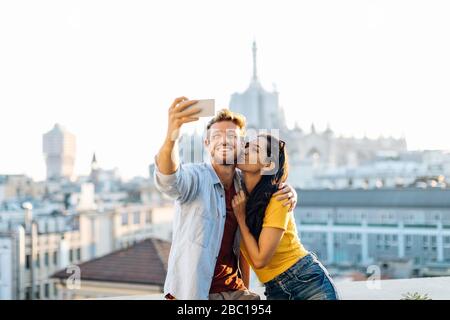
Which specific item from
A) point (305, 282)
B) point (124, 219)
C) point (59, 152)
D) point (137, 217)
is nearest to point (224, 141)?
point (305, 282)

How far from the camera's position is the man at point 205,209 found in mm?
834

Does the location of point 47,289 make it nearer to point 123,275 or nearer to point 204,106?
point 123,275

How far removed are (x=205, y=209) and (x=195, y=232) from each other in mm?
36

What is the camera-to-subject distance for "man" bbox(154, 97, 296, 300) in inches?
32.8

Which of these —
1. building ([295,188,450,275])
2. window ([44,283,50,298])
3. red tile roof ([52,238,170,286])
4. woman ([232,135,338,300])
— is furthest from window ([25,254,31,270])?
woman ([232,135,338,300])

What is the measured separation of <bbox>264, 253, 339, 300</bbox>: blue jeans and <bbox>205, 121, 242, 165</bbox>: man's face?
199 mm

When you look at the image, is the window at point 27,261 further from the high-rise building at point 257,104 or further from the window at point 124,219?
the high-rise building at point 257,104

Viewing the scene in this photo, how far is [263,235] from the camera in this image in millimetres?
903

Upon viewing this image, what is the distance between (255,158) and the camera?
0.93 meters

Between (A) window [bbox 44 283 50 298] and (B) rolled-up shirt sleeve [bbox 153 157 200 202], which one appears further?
(A) window [bbox 44 283 50 298]

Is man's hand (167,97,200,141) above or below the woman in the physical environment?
above

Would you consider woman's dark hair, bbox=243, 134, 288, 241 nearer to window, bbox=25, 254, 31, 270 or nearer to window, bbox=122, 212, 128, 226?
window, bbox=25, 254, 31, 270

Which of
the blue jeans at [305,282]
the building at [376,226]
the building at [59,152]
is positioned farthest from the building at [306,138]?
the blue jeans at [305,282]

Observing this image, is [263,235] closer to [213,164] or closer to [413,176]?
[213,164]
